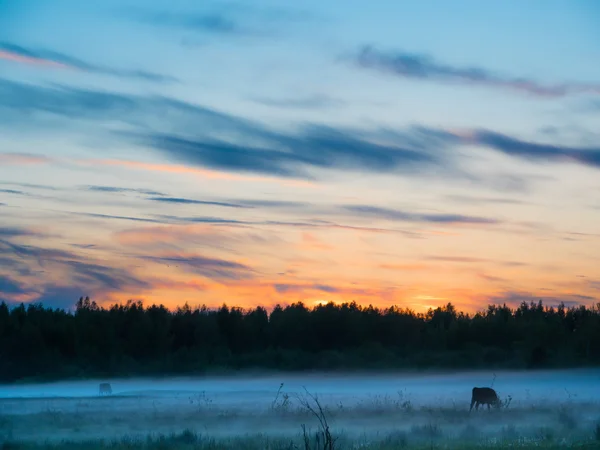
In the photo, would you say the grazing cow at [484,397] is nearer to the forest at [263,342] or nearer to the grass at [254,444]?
the grass at [254,444]

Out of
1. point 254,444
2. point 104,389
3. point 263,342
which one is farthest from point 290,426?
point 263,342

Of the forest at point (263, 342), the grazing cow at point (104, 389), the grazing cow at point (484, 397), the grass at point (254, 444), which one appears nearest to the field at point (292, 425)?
the grass at point (254, 444)

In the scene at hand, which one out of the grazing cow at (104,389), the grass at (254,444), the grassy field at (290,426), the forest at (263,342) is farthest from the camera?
the forest at (263,342)

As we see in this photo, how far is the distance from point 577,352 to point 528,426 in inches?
2736

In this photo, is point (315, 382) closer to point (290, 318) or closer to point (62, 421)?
point (290, 318)

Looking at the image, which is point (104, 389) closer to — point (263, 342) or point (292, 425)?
point (292, 425)

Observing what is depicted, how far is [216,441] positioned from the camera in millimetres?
24938

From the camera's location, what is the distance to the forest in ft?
289

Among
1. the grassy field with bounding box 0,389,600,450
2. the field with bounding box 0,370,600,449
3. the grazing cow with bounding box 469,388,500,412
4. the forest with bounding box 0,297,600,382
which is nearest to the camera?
the grassy field with bounding box 0,389,600,450

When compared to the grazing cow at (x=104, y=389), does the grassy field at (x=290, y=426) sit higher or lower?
higher

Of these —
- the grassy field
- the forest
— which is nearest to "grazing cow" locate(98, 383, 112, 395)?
the grassy field

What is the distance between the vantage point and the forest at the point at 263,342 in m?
88.2

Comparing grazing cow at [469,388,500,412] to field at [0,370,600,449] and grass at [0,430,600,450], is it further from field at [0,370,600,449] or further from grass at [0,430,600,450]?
grass at [0,430,600,450]

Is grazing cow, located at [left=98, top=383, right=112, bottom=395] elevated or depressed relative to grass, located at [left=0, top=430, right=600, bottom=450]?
depressed
